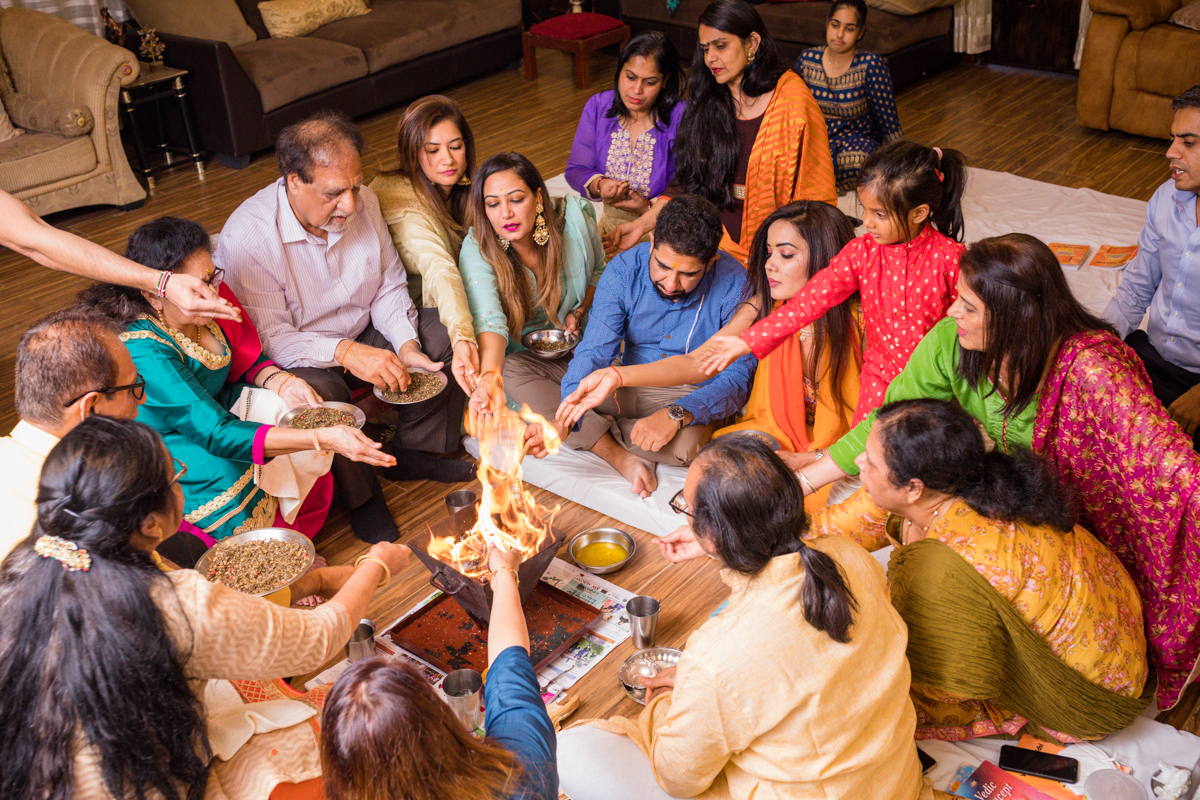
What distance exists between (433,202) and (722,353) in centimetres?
138

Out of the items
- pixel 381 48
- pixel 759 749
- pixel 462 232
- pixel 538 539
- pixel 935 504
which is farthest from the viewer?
pixel 381 48

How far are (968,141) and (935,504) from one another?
5.05 meters

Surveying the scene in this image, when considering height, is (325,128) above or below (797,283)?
above

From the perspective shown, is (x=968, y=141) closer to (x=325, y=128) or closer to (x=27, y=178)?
(x=325, y=128)

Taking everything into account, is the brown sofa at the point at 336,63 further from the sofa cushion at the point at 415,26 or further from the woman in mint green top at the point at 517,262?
the woman in mint green top at the point at 517,262

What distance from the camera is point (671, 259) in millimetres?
3176

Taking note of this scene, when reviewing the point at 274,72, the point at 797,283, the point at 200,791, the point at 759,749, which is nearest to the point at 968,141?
the point at 797,283

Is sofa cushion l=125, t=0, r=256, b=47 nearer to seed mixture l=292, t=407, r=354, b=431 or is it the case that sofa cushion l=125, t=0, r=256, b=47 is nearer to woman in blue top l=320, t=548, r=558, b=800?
seed mixture l=292, t=407, r=354, b=431

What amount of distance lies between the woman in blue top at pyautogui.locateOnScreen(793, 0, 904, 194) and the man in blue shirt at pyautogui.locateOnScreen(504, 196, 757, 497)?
1947mm

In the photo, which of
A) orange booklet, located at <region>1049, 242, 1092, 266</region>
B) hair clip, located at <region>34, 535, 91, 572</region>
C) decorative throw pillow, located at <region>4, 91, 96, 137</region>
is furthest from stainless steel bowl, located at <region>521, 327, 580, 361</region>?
decorative throw pillow, located at <region>4, 91, 96, 137</region>

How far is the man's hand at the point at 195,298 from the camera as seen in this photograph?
8.92ft

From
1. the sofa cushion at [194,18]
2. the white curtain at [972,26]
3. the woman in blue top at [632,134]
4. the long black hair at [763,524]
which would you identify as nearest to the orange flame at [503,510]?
the long black hair at [763,524]

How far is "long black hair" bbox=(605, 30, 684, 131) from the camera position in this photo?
13.9 feet

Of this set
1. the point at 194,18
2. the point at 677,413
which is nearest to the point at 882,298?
the point at 677,413
